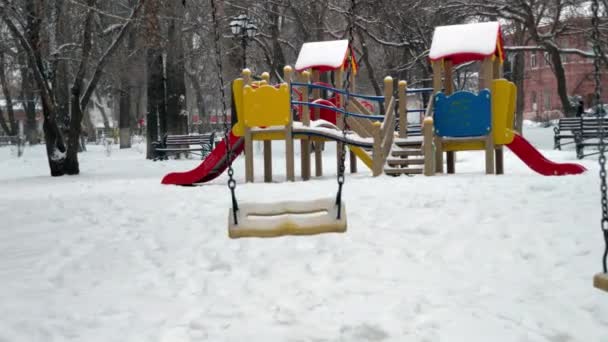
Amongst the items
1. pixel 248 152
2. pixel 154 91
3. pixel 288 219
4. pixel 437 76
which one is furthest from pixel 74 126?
pixel 288 219

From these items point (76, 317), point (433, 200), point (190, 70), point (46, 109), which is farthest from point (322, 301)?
point (190, 70)

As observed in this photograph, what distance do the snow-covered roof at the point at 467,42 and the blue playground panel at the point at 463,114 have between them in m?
0.71

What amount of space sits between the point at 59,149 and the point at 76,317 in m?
10.8

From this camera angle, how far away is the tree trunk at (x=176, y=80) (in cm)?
1908

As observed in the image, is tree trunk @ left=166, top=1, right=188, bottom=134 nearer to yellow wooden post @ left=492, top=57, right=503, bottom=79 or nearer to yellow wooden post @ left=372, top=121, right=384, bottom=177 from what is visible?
yellow wooden post @ left=372, top=121, right=384, bottom=177

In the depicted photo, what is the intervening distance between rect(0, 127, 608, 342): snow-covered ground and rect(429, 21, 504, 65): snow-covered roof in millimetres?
3546

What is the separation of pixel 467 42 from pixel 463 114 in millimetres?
1303

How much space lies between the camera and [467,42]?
11.2 m

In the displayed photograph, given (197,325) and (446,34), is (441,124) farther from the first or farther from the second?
(197,325)

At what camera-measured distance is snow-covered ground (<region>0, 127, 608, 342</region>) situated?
382 centimetres

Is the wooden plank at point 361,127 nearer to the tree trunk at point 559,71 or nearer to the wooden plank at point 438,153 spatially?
the wooden plank at point 438,153

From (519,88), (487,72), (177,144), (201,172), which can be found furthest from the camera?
(519,88)

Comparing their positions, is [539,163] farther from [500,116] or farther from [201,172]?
[201,172]

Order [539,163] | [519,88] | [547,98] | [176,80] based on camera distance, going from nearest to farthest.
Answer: [539,163] → [176,80] → [519,88] → [547,98]
